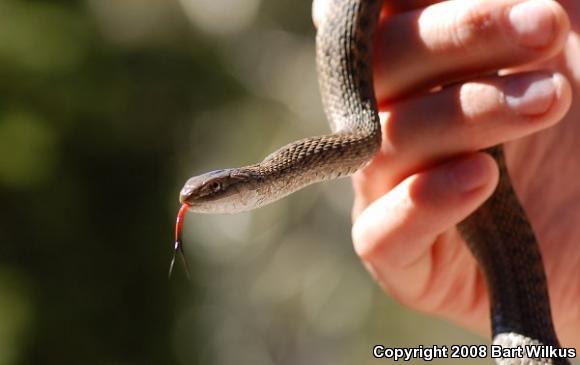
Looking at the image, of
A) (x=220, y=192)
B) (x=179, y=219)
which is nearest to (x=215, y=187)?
(x=220, y=192)

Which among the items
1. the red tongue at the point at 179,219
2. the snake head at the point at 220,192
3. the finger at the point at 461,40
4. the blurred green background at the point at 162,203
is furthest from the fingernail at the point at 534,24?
the blurred green background at the point at 162,203

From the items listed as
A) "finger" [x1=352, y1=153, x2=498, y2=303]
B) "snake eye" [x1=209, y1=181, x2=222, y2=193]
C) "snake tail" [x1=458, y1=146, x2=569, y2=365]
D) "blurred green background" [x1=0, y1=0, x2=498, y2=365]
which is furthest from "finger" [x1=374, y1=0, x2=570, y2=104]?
"blurred green background" [x1=0, y1=0, x2=498, y2=365]

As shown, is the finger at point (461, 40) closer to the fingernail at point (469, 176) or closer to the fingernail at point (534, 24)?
the fingernail at point (534, 24)

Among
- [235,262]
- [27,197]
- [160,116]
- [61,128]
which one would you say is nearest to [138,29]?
[160,116]

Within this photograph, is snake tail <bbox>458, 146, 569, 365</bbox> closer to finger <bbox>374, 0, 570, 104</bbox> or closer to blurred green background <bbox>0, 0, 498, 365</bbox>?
finger <bbox>374, 0, 570, 104</bbox>

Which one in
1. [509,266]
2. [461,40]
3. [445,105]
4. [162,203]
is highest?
[461,40]

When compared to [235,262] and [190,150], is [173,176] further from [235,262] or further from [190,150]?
[235,262]

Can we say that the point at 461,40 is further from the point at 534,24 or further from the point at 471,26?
the point at 534,24
